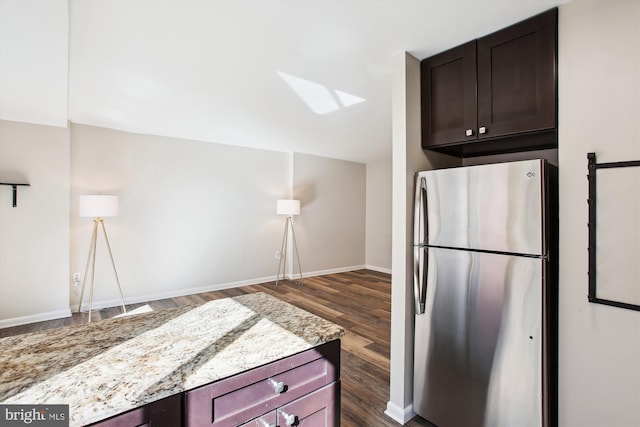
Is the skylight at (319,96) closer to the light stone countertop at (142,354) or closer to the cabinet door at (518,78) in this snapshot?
the cabinet door at (518,78)

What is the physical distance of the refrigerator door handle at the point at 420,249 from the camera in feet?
6.33

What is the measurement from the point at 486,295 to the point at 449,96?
1.28 m

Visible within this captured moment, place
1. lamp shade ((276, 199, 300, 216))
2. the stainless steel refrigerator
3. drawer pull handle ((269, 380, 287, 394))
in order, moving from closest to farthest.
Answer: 1. drawer pull handle ((269, 380, 287, 394))
2. the stainless steel refrigerator
3. lamp shade ((276, 199, 300, 216))

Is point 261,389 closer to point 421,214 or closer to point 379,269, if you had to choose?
point 421,214

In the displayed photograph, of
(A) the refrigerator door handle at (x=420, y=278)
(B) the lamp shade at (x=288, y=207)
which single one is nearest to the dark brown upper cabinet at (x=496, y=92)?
(A) the refrigerator door handle at (x=420, y=278)

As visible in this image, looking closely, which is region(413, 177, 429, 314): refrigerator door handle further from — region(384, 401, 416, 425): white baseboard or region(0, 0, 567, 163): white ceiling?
region(0, 0, 567, 163): white ceiling

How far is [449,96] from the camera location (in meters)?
2.01

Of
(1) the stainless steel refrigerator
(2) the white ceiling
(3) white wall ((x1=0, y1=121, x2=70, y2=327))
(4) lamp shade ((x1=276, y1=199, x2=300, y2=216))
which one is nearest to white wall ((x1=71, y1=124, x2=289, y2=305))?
(3) white wall ((x1=0, y1=121, x2=70, y2=327))

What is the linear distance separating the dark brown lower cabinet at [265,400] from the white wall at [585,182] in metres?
1.25

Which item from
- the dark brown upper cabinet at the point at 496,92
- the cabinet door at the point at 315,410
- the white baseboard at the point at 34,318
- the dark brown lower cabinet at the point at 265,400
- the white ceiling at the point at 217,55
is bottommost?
the white baseboard at the point at 34,318

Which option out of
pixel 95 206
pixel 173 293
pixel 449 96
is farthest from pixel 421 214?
pixel 173 293

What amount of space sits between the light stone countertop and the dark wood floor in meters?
1.23

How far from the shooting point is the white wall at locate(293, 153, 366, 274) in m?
5.77

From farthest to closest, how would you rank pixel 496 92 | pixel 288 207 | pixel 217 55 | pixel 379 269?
1. pixel 379 269
2. pixel 288 207
3. pixel 217 55
4. pixel 496 92
